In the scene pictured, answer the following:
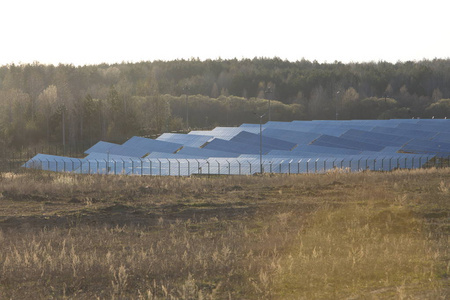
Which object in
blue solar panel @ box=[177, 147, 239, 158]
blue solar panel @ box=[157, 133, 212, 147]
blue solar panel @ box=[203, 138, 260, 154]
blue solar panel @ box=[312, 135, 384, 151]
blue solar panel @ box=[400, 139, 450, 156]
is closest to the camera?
blue solar panel @ box=[177, 147, 239, 158]

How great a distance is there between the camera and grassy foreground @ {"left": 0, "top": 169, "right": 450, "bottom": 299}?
13016 millimetres

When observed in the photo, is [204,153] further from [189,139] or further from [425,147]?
[425,147]

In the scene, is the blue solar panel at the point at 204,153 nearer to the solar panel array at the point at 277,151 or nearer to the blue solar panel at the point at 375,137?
the solar panel array at the point at 277,151

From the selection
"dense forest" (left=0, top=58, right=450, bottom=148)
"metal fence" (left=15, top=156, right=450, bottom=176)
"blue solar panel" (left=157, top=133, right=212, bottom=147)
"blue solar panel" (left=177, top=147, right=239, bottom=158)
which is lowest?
"metal fence" (left=15, top=156, right=450, bottom=176)

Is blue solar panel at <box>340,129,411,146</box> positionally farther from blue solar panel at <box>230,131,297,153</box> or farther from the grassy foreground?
the grassy foreground

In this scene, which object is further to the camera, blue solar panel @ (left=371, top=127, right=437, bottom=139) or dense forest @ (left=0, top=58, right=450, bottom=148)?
dense forest @ (left=0, top=58, right=450, bottom=148)

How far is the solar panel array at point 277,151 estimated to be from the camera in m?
56.0

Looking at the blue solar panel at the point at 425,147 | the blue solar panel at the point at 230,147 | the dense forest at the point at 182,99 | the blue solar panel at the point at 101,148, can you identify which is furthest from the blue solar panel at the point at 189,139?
the blue solar panel at the point at 425,147

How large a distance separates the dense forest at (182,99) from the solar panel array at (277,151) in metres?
9.23

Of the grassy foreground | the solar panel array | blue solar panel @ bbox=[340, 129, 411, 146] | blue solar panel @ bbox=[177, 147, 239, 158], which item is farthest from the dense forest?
the grassy foreground

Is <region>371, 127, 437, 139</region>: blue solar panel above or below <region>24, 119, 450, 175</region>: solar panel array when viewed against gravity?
above

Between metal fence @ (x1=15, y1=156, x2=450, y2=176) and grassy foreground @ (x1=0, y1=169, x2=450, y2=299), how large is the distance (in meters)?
20.5

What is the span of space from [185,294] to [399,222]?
11687 mm

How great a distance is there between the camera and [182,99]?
141m
